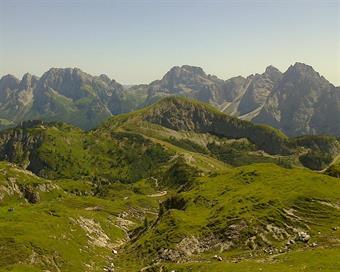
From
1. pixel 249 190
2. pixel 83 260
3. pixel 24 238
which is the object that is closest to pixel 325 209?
pixel 249 190

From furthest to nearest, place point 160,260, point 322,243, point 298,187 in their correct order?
point 298,187 → point 160,260 → point 322,243

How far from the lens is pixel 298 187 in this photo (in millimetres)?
151125

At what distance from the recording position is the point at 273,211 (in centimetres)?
13625

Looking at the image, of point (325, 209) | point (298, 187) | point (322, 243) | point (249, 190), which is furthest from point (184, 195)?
point (322, 243)

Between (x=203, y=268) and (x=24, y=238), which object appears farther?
(x=24, y=238)

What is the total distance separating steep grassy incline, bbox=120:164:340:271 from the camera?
405ft

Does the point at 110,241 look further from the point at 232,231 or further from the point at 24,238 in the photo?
the point at 232,231

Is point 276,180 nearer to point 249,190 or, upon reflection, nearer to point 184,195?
point 249,190

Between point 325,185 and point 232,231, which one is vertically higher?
point 325,185

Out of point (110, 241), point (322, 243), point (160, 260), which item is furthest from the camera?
point (110, 241)

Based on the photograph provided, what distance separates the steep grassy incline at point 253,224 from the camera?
123375 millimetres

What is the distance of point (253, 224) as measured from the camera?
13138cm

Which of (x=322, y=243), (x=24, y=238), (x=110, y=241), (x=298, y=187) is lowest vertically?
(x=110, y=241)

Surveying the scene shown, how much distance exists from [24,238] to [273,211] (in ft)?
249
